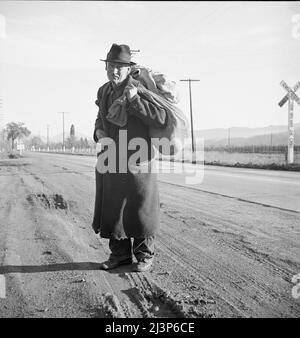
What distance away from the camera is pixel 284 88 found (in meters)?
21.7

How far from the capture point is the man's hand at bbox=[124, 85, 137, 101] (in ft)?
11.5

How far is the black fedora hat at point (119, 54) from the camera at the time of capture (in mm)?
3633

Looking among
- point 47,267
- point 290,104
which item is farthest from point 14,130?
point 47,267

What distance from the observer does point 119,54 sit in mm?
3645

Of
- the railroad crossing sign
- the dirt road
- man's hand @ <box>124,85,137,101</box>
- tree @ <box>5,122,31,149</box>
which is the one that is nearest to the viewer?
the dirt road

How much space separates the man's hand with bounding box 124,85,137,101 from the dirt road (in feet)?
5.50

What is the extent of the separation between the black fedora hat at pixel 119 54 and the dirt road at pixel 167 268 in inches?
80.1

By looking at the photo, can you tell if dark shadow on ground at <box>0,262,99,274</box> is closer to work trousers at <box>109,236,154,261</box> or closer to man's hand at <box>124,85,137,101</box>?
work trousers at <box>109,236,154,261</box>

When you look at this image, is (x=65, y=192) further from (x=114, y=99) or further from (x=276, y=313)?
(x=276, y=313)

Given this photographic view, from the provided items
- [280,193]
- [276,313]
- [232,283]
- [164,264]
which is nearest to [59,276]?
[164,264]

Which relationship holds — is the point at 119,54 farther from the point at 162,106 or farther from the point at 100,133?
the point at 100,133

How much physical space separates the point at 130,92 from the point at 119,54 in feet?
1.37

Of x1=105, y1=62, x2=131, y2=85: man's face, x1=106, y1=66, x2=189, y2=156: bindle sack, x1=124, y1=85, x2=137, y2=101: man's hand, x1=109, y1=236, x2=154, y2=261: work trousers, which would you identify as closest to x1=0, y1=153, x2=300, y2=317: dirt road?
x1=109, y1=236, x2=154, y2=261: work trousers

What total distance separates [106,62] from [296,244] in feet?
10.0
